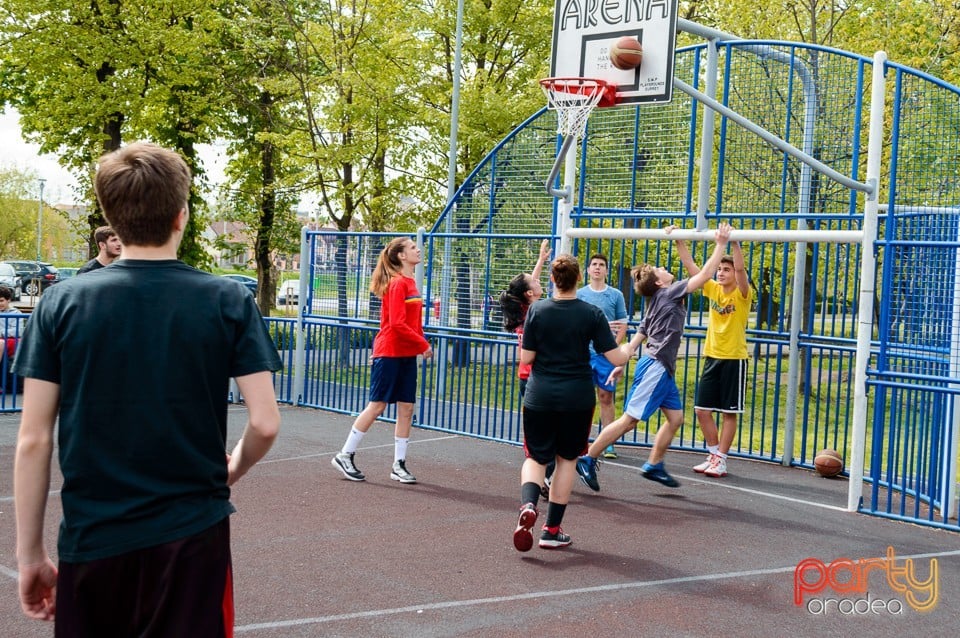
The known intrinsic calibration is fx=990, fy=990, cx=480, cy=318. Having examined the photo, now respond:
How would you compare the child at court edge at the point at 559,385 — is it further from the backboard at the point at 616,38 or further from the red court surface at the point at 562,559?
the backboard at the point at 616,38

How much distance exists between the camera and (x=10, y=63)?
2323 centimetres

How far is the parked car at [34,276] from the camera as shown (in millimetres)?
42094

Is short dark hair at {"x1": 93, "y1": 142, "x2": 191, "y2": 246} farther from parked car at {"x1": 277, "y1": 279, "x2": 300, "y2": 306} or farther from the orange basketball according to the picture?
parked car at {"x1": 277, "y1": 279, "x2": 300, "y2": 306}

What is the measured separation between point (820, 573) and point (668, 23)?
457cm

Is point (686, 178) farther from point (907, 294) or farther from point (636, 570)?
point (636, 570)

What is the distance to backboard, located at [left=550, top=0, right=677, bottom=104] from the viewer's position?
323 inches

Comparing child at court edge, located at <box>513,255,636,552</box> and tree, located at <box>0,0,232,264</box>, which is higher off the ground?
tree, located at <box>0,0,232,264</box>

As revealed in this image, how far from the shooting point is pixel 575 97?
27.8ft

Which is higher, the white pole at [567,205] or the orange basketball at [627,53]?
the orange basketball at [627,53]

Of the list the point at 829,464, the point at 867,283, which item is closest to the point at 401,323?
the point at 867,283

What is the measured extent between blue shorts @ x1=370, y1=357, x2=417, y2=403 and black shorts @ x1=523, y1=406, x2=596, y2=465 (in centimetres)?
229

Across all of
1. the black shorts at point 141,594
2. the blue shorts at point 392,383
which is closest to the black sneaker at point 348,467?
the blue shorts at point 392,383

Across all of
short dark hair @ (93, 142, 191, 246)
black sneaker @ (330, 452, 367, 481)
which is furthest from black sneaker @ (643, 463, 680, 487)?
short dark hair @ (93, 142, 191, 246)

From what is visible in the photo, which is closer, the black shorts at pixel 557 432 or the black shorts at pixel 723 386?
the black shorts at pixel 557 432
